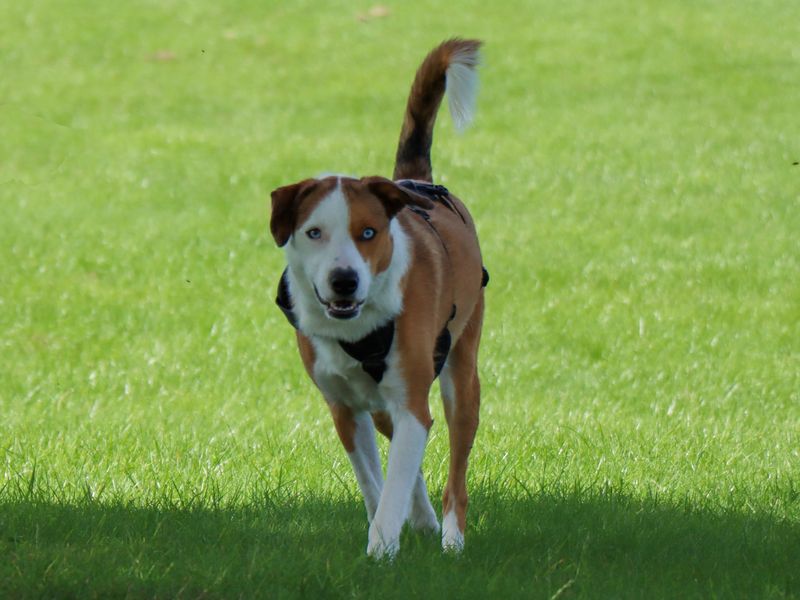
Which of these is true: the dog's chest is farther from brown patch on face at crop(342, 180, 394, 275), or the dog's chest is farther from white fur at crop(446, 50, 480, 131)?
white fur at crop(446, 50, 480, 131)

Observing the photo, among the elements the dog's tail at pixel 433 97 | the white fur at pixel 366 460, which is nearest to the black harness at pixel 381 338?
the white fur at pixel 366 460

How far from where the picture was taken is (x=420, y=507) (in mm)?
6402

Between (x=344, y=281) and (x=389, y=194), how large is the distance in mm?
510

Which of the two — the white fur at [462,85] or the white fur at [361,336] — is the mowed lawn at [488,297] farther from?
the white fur at [462,85]

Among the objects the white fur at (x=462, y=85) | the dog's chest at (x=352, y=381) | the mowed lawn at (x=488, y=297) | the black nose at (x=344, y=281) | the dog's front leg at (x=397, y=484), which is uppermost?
the white fur at (x=462, y=85)

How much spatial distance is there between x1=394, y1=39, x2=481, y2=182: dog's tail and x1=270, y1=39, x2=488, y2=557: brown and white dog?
2.25ft

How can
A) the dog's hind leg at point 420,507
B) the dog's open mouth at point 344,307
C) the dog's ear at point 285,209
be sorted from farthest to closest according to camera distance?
the dog's hind leg at point 420,507
the dog's ear at point 285,209
the dog's open mouth at point 344,307

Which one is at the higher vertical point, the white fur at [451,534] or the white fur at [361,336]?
the white fur at [361,336]

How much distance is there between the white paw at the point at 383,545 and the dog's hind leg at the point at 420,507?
0.88 meters

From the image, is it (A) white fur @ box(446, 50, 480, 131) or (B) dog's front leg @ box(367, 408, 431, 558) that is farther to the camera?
(A) white fur @ box(446, 50, 480, 131)

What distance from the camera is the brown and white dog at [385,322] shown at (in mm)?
5410

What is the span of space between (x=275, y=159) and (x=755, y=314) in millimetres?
7179

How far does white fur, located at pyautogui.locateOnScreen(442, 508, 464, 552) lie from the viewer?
19.4ft

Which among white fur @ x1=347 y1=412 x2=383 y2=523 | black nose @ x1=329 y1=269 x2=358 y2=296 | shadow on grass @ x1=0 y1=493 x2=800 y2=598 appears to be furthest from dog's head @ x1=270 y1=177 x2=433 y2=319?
shadow on grass @ x1=0 y1=493 x2=800 y2=598
